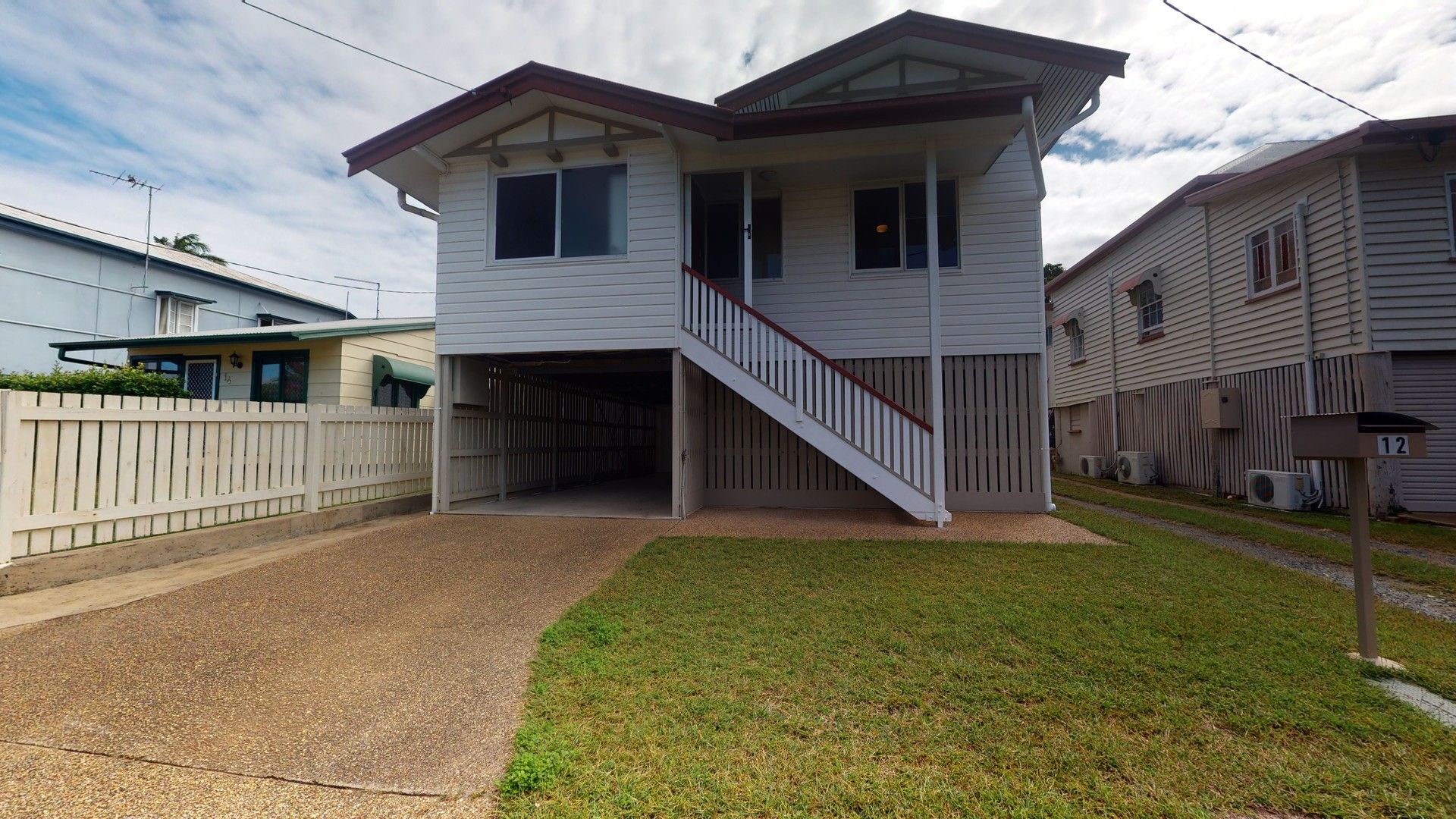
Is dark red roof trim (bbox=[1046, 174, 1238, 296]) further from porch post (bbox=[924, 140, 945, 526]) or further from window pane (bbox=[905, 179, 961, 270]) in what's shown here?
porch post (bbox=[924, 140, 945, 526])

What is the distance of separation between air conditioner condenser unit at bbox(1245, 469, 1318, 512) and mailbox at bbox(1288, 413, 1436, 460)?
24.8 ft

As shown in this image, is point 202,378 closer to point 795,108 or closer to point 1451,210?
point 795,108

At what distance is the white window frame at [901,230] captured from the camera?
7.81 meters

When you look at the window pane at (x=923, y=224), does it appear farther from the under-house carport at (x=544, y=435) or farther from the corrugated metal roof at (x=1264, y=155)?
the corrugated metal roof at (x=1264, y=155)

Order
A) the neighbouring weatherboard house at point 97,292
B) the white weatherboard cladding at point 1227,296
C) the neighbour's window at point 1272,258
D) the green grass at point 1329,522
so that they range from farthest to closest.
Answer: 1. the neighbouring weatherboard house at point 97,292
2. the neighbour's window at point 1272,258
3. the white weatherboard cladding at point 1227,296
4. the green grass at point 1329,522

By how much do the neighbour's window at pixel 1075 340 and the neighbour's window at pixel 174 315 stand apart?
27.1 m

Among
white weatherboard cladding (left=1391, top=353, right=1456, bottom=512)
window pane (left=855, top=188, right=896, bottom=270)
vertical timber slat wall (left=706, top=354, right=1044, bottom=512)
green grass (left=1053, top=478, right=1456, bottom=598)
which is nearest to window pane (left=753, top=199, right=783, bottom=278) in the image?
window pane (left=855, top=188, right=896, bottom=270)

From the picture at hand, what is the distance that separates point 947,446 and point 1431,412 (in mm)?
6823

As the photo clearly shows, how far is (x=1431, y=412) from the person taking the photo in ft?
24.8

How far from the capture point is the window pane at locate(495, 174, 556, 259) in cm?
758

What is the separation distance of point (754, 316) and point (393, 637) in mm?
5122

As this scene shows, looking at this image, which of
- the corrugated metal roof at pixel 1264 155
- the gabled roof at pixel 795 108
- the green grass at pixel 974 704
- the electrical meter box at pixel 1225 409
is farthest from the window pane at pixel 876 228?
the corrugated metal roof at pixel 1264 155

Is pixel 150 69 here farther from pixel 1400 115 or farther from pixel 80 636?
pixel 1400 115

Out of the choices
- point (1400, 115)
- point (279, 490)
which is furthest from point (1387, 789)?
point (1400, 115)
